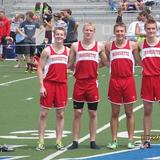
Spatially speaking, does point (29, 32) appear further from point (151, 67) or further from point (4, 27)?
point (151, 67)

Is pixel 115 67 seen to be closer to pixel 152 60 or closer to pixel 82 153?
pixel 152 60

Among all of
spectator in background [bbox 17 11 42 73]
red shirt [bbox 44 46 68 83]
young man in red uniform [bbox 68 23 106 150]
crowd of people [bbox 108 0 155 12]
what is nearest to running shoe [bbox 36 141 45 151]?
young man in red uniform [bbox 68 23 106 150]

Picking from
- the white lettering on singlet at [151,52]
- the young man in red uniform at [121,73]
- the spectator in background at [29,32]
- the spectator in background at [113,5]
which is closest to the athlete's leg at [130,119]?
the young man in red uniform at [121,73]

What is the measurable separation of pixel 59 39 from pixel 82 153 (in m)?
1.64

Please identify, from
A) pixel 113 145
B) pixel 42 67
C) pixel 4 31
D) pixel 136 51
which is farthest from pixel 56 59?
pixel 4 31

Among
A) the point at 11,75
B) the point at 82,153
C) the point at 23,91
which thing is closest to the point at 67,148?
the point at 82,153

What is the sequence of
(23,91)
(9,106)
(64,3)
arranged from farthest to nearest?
(64,3)
(23,91)
(9,106)

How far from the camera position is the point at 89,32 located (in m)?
9.94

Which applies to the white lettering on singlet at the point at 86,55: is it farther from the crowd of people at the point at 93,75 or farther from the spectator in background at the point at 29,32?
the spectator in background at the point at 29,32

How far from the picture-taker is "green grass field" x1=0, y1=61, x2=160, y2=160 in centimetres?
982

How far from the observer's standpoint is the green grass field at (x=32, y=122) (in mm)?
9820

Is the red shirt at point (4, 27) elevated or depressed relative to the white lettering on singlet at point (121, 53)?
depressed

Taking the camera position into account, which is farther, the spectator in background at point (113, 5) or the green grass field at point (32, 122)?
the spectator in background at point (113, 5)

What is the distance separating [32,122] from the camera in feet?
40.4
